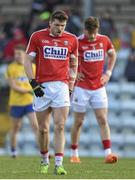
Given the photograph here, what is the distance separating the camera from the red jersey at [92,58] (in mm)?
15422

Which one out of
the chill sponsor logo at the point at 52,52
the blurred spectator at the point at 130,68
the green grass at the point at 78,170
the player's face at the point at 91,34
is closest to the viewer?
the green grass at the point at 78,170

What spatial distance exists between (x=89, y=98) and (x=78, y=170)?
223cm

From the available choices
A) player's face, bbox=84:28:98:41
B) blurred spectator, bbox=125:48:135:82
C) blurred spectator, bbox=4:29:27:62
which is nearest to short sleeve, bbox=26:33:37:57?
player's face, bbox=84:28:98:41

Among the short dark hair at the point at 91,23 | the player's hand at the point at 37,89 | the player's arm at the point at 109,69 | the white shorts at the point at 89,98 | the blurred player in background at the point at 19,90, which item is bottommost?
the blurred player in background at the point at 19,90

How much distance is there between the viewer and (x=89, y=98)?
1566 centimetres

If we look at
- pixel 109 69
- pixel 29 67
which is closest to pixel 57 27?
pixel 29 67

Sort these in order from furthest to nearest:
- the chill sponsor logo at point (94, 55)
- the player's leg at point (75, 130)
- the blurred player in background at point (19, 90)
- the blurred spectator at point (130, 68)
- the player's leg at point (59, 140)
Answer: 1. the blurred spectator at point (130, 68)
2. the blurred player in background at point (19, 90)
3. the player's leg at point (75, 130)
4. the chill sponsor logo at point (94, 55)
5. the player's leg at point (59, 140)

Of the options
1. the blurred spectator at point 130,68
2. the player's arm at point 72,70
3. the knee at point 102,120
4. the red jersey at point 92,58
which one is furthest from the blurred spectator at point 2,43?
the player's arm at point 72,70

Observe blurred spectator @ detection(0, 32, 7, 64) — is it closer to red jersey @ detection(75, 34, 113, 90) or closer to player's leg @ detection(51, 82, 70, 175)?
red jersey @ detection(75, 34, 113, 90)

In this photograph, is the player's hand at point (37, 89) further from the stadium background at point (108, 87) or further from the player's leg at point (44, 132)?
the stadium background at point (108, 87)

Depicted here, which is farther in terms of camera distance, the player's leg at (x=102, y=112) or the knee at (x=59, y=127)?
the player's leg at (x=102, y=112)

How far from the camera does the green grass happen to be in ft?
40.6

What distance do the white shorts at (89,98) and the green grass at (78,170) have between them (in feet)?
3.11

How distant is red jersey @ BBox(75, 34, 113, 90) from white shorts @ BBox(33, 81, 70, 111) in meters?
2.60
